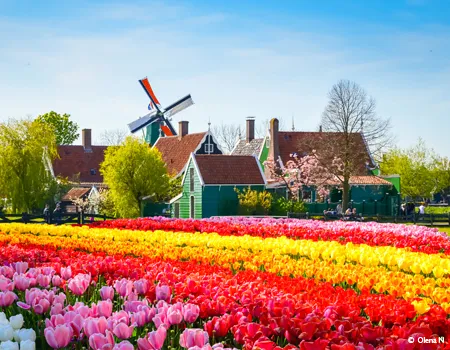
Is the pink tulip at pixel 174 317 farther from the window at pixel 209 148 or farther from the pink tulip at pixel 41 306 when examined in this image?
the window at pixel 209 148

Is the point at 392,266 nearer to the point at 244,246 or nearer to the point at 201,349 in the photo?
the point at 244,246

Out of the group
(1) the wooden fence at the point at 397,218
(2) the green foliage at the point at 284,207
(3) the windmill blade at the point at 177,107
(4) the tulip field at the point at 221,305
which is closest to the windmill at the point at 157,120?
(3) the windmill blade at the point at 177,107

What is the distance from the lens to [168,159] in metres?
62.6

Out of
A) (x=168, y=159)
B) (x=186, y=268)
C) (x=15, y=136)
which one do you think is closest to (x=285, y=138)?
(x=168, y=159)

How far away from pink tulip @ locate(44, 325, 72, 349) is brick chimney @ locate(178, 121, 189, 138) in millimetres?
59909

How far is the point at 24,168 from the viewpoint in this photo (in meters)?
44.7

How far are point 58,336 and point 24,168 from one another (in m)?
41.5

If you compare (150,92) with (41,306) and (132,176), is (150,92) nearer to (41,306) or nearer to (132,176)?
(132,176)

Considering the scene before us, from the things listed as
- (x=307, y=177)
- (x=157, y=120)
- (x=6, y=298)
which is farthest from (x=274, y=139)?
(x=6, y=298)

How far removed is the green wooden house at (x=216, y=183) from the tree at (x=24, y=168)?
853 centimetres

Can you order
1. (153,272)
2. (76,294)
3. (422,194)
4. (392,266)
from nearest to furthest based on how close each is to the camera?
(76,294)
(153,272)
(392,266)
(422,194)

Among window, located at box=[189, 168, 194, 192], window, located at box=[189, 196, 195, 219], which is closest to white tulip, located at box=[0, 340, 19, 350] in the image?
window, located at box=[189, 196, 195, 219]

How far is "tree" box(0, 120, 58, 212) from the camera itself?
145ft

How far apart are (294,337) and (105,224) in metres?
18.7
